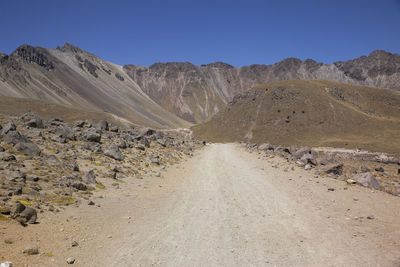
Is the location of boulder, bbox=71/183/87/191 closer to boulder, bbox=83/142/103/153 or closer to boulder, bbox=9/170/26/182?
boulder, bbox=9/170/26/182

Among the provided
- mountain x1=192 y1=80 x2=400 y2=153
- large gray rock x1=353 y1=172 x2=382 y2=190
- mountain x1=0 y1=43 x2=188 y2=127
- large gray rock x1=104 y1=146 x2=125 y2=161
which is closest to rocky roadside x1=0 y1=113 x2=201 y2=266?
large gray rock x1=104 y1=146 x2=125 y2=161

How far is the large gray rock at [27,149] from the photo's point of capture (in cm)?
1320

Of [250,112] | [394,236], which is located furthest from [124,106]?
[394,236]

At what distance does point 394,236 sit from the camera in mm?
8070

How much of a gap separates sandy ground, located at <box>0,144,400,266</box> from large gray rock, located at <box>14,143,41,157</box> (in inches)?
179

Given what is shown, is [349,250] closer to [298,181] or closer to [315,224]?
Answer: [315,224]

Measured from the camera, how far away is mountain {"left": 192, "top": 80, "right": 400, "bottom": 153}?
74812mm

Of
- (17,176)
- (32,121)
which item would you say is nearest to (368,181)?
(17,176)

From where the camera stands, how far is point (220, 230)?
8.75m

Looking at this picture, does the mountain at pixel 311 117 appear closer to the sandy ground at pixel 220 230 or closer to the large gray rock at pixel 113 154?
the sandy ground at pixel 220 230

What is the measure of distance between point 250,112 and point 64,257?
92489 mm

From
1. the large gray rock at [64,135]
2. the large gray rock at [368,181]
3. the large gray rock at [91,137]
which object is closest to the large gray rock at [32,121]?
the large gray rock at [64,135]

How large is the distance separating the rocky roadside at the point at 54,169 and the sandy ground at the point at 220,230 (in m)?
0.57

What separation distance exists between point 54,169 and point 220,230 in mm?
9156
